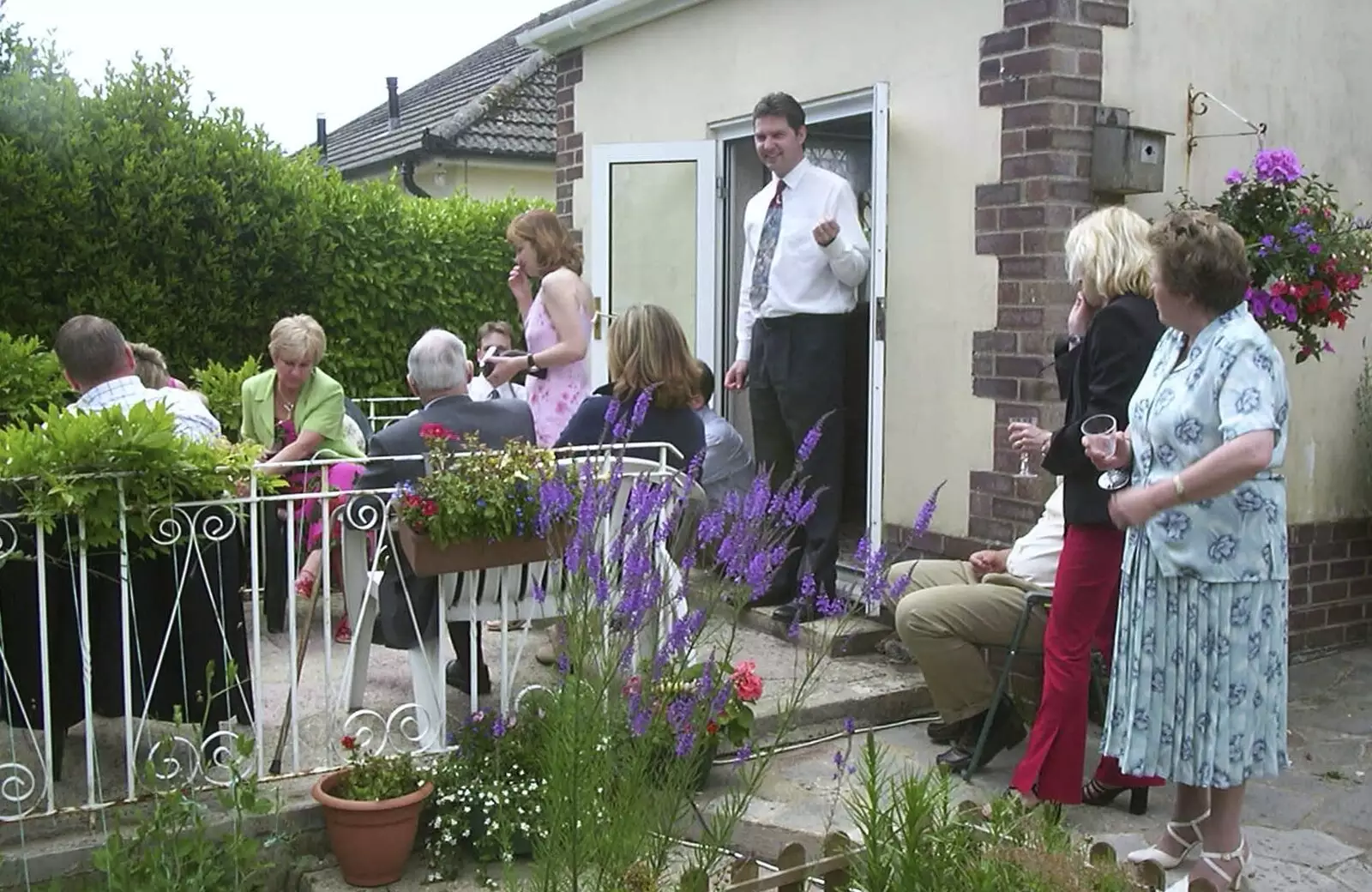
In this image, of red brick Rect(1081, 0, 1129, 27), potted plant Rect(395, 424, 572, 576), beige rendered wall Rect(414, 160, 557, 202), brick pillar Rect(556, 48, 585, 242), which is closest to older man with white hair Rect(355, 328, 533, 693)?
potted plant Rect(395, 424, 572, 576)

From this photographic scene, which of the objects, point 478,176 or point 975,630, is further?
point 478,176

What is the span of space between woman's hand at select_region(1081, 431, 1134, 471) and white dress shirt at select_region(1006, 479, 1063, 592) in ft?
2.46

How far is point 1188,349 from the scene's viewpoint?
124 inches

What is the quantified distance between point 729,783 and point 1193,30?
3395mm

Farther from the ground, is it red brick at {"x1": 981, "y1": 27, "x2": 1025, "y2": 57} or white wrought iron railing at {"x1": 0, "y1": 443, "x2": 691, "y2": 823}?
red brick at {"x1": 981, "y1": 27, "x2": 1025, "y2": 57}

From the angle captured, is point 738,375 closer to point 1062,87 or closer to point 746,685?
point 1062,87

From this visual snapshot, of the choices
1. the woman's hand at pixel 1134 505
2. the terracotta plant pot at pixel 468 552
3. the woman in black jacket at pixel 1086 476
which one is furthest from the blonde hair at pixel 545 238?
the woman's hand at pixel 1134 505

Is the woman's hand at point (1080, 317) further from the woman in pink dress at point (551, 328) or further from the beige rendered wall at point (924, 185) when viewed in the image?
the woman in pink dress at point (551, 328)

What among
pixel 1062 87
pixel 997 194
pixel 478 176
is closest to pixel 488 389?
pixel 997 194

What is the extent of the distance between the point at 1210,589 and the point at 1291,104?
305cm

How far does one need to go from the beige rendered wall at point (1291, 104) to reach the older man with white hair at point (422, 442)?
8.28 ft

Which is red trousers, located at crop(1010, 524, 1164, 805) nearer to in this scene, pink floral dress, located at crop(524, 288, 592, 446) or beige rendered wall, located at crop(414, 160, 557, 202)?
pink floral dress, located at crop(524, 288, 592, 446)

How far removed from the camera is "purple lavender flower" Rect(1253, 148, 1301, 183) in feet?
15.4

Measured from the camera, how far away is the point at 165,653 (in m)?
3.62
